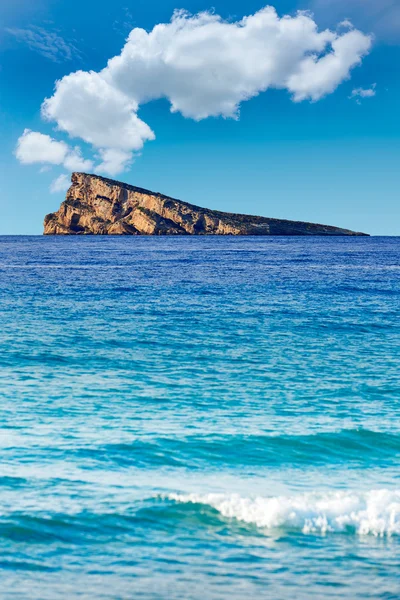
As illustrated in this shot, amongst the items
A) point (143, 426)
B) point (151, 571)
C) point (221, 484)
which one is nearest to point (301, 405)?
point (143, 426)

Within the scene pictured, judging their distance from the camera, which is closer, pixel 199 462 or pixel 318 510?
pixel 318 510

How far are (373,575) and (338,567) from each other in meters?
0.48

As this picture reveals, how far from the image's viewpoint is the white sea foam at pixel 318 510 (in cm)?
1030

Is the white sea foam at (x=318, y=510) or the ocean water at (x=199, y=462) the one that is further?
the white sea foam at (x=318, y=510)

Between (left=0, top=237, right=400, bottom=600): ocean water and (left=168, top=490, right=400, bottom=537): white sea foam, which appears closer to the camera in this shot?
(left=0, top=237, right=400, bottom=600): ocean water

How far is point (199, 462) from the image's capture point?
510 inches

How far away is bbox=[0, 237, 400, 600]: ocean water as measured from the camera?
889 cm

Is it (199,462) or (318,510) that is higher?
(199,462)

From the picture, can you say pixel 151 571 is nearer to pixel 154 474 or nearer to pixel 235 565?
pixel 235 565

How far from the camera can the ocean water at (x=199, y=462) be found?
350 inches

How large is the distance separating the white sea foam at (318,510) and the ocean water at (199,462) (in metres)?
0.03

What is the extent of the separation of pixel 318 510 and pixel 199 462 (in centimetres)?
305

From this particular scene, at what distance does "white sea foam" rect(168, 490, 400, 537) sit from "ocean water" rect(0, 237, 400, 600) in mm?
32

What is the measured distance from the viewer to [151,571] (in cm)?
884
